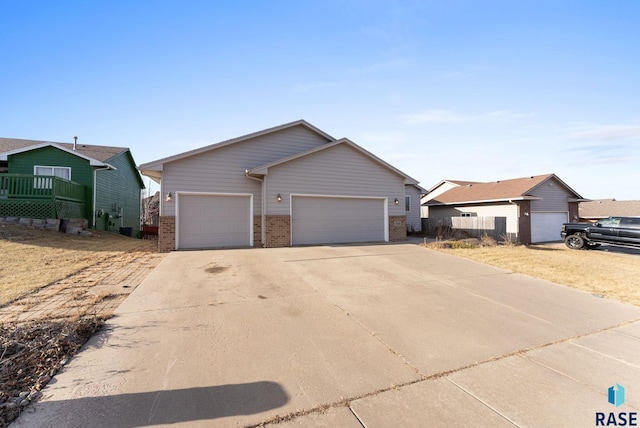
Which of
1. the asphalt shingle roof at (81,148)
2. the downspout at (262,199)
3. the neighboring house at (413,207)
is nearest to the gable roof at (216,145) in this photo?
the downspout at (262,199)

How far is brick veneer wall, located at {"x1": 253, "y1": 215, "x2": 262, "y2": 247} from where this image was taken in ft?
40.9

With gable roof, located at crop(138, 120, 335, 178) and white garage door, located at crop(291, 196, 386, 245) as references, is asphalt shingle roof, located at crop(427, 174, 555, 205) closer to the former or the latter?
white garage door, located at crop(291, 196, 386, 245)

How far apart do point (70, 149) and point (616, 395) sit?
2317 cm

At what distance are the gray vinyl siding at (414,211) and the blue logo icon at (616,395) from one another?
19663 millimetres

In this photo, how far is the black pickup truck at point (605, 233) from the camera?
13.5 meters

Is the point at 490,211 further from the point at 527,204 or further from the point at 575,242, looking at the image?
the point at 575,242

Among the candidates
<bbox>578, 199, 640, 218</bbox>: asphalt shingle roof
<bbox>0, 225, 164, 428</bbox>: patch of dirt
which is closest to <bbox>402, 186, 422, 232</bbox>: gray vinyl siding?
<bbox>0, 225, 164, 428</bbox>: patch of dirt

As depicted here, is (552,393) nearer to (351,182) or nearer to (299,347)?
(299,347)

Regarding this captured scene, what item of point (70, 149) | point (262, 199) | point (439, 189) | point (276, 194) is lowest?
point (262, 199)

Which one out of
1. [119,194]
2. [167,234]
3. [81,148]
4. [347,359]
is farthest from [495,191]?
[81,148]

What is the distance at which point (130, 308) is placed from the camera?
4.70 metres

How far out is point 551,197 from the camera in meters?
19.6

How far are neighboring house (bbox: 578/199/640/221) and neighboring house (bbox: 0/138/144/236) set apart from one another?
46387 millimetres

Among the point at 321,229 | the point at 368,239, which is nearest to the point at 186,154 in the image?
the point at 321,229
